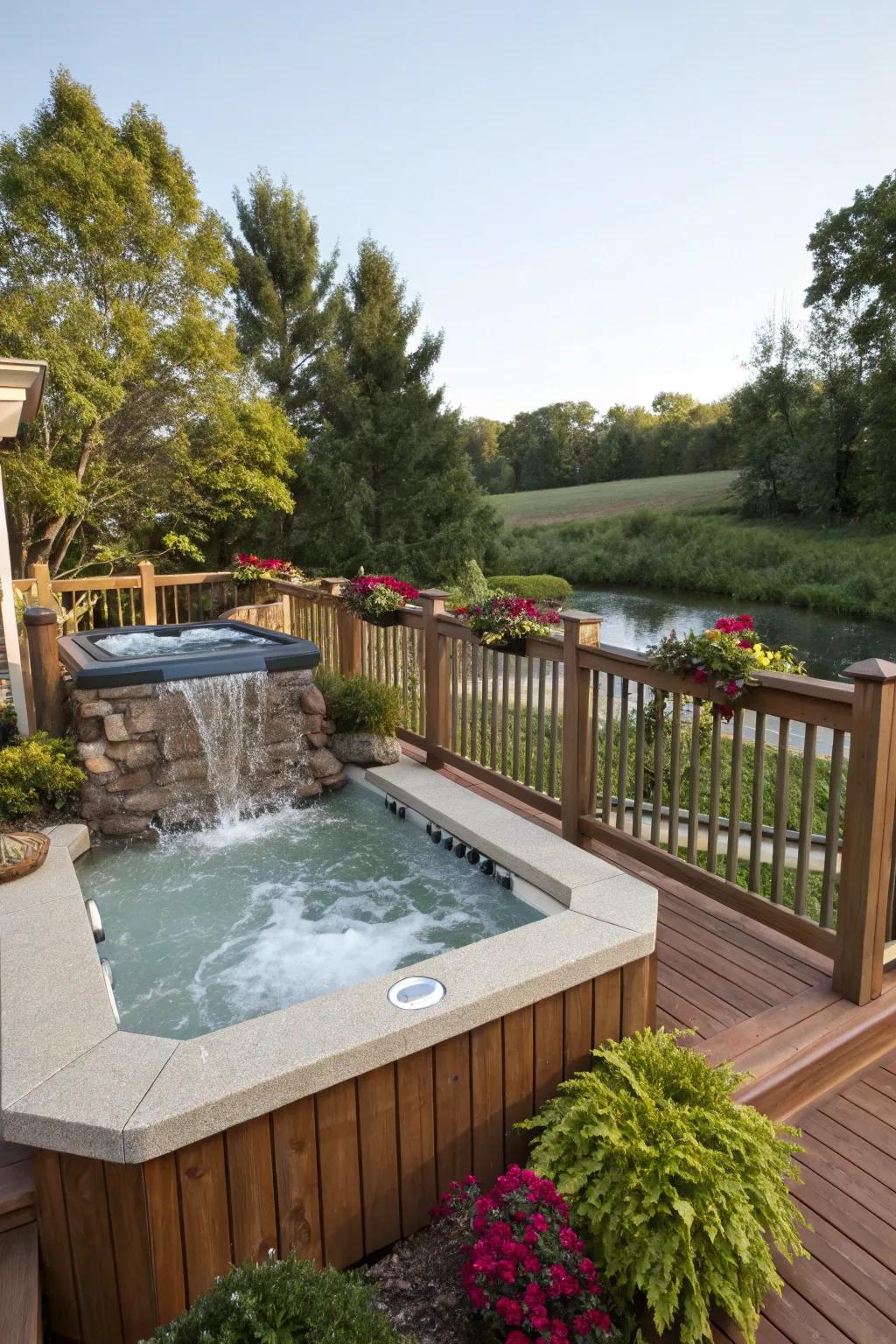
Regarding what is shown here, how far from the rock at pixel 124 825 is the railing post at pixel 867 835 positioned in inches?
131

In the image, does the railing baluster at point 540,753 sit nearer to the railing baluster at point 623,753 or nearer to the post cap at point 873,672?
the railing baluster at point 623,753

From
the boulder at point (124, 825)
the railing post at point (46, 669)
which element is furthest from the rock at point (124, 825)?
the railing post at point (46, 669)

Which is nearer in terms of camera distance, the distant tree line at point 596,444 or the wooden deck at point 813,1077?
the wooden deck at point 813,1077

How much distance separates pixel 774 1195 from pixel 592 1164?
0.41 meters

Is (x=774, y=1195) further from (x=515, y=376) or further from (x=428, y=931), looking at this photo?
(x=515, y=376)

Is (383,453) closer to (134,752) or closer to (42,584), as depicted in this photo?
(42,584)

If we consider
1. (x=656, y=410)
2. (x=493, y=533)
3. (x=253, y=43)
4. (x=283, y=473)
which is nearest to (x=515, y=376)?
(x=656, y=410)

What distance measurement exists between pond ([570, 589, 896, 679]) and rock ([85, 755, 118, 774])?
29.3ft

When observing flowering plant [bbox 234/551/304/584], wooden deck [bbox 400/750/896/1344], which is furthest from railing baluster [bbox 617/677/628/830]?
flowering plant [bbox 234/551/304/584]

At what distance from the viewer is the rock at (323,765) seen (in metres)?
4.79

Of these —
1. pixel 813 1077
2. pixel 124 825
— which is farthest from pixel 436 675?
pixel 813 1077

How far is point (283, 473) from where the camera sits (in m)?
13.7

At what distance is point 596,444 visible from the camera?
132 ft

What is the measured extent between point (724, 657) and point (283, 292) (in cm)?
1559
